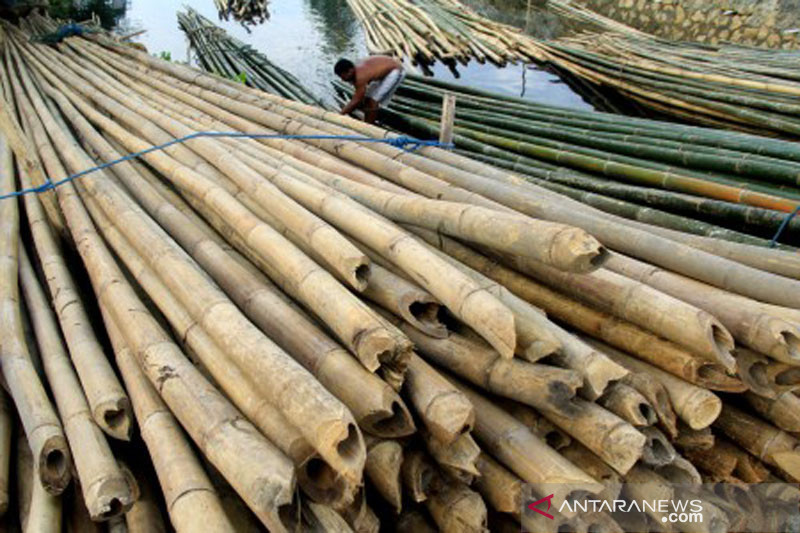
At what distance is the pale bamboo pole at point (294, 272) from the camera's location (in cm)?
176

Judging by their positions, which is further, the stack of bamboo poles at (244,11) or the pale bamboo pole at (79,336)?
the stack of bamboo poles at (244,11)

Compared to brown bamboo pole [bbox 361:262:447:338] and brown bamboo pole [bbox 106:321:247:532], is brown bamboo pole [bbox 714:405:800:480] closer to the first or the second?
brown bamboo pole [bbox 361:262:447:338]

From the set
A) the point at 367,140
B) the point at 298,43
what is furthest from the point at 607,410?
the point at 298,43

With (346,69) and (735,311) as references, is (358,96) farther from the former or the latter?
(735,311)

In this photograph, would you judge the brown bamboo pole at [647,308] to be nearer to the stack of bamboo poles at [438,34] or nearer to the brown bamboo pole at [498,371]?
the brown bamboo pole at [498,371]

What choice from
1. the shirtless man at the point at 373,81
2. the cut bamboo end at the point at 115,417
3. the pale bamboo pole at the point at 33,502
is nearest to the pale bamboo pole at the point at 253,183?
the cut bamboo end at the point at 115,417

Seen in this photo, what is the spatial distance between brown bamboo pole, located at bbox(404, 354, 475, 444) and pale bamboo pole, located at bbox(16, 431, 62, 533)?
126cm

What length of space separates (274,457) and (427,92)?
5645 millimetres

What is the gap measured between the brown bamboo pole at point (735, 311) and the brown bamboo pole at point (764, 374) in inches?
2.7

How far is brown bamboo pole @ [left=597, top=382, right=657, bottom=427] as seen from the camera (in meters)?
1.75

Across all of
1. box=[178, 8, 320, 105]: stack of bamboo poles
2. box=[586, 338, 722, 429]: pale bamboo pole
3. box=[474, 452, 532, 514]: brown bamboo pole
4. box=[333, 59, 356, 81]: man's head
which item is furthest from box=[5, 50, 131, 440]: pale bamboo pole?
box=[178, 8, 320, 105]: stack of bamboo poles

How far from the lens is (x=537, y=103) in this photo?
5586 mm

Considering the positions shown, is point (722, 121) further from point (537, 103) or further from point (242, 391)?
point (242, 391)

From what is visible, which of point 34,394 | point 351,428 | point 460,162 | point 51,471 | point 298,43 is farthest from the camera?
point 298,43
